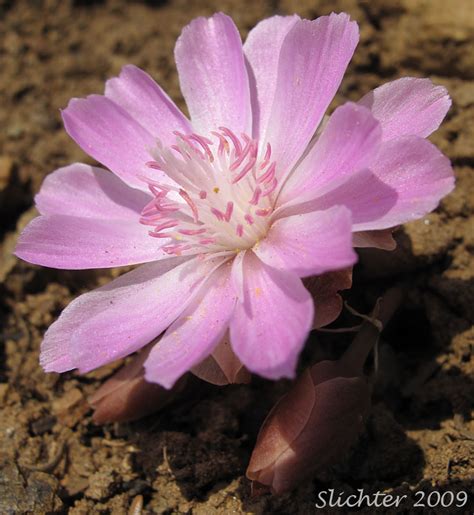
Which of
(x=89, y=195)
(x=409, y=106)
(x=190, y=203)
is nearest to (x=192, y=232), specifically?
(x=190, y=203)

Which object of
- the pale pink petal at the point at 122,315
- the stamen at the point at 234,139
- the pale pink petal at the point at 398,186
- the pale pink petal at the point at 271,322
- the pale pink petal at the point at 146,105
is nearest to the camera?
the pale pink petal at the point at 271,322

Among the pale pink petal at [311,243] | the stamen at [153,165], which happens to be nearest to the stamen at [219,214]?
the pale pink petal at [311,243]

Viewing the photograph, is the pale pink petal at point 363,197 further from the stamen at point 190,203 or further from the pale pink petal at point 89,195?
the pale pink petal at point 89,195

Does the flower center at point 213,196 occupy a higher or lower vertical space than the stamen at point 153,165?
lower

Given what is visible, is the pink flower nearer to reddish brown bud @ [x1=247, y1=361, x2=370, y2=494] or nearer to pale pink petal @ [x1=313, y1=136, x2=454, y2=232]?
pale pink petal @ [x1=313, y1=136, x2=454, y2=232]

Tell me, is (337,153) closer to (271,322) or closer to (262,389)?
(271,322)

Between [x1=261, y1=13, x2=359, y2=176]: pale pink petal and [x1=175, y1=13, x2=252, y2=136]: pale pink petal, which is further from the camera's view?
[x1=175, y1=13, x2=252, y2=136]: pale pink petal

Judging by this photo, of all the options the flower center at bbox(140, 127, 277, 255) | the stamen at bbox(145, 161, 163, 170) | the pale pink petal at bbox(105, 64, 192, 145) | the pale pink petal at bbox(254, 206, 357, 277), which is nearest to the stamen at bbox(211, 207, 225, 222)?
the flower center at bbox(140, 127, 277, 255)
